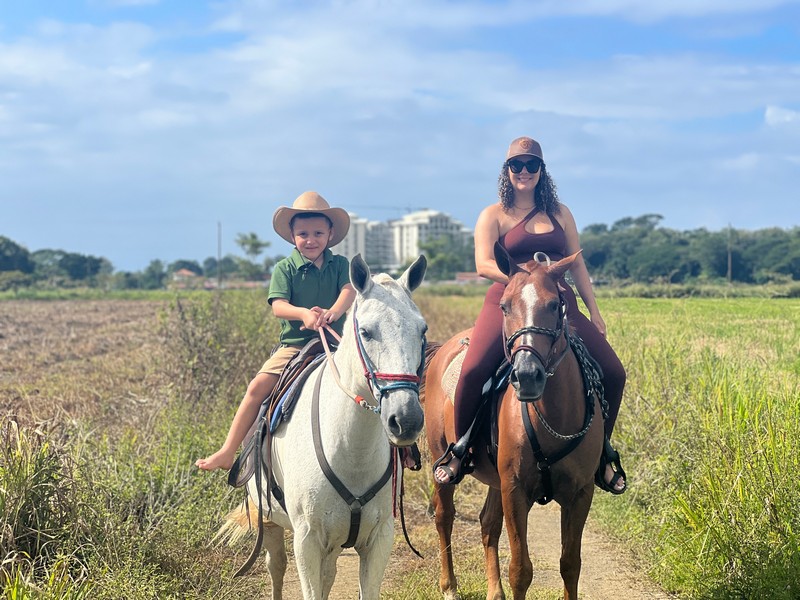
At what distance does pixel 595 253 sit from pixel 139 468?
16114mm

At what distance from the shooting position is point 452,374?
231 inches

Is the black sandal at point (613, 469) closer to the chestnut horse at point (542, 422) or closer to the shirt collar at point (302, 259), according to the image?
the chestnut horse at point (542, 422)

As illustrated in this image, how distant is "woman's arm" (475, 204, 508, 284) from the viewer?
517 centimetres

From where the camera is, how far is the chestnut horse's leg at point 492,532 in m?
5.45

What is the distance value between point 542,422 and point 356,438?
1.31 meters

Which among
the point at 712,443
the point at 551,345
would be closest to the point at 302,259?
the point at 551,345

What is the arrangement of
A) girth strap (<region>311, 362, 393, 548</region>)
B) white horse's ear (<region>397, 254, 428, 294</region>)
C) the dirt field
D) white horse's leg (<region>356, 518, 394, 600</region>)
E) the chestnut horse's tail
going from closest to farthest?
white horse's ear (<region>397, 254, 428, 294</region>)
girth strap (<region>311, 362, 393, 548</region>)
white horse's leg (<region>356, 518, 394, 600</region>)
the dirt field
the chestnut horse's tail

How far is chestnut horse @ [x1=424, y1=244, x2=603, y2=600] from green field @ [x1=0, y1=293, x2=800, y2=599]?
110 cm

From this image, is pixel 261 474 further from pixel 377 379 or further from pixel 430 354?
pixel 430 354

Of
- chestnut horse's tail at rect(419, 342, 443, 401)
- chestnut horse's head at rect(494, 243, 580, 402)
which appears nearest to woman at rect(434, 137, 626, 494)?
chestnut horse's head at rect(494, 243, 580, 402)

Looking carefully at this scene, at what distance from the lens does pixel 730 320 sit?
29.7 feet

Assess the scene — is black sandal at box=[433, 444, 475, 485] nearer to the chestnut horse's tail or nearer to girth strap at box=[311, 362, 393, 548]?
girth strap at box=[311, 362, 393, 548]

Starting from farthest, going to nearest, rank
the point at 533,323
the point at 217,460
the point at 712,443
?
the point at 712,443 → the point at 217,460 → the point at 533,323

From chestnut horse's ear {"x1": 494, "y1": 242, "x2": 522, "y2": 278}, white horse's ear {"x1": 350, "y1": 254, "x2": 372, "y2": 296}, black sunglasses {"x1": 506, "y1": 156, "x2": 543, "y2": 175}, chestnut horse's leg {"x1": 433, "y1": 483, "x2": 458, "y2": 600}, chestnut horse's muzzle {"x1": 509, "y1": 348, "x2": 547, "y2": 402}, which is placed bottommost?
chestnut horse's leg {"x1": 433, "y1": 483, "x2": 458, "y2": 600}
